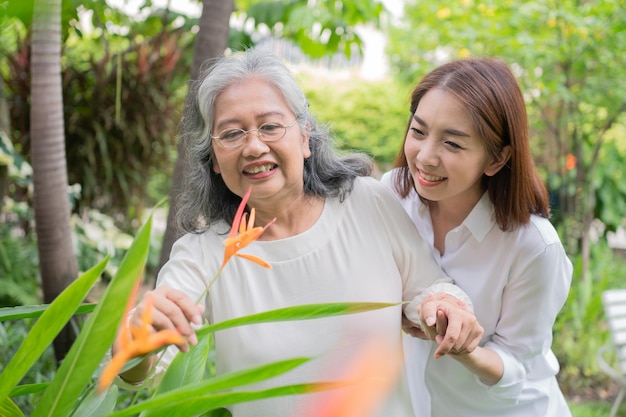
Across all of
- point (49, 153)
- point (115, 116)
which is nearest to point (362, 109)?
point (115, 116)

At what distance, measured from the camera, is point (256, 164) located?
1.30 meters

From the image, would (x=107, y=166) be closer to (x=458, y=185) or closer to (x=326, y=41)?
(x=326, y=41)

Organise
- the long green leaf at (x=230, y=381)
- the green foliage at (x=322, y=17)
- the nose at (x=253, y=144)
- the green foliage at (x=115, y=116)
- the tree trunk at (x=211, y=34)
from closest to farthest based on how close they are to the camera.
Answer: the long green leaf at (x=230, y=381)
the nose at (x=253, y=144)
the tree trunk at (x=211, y=34)
the green foliage at (x=322, y=17)
the green foliage at (x=115, y=116)

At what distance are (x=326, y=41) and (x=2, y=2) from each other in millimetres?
2047

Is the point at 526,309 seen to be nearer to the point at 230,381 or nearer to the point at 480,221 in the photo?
the point at 480,221

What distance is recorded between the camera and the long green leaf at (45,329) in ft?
2.64

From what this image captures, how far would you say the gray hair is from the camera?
4.46ft

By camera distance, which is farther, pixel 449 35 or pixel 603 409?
pixel 449 35

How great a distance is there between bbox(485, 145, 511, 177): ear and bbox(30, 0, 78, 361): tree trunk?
122 centimetres

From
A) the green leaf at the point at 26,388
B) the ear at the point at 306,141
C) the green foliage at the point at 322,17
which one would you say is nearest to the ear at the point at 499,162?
the ear at the point at 306,141

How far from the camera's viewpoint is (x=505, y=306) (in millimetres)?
1505

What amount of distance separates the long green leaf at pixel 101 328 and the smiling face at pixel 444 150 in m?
0.79

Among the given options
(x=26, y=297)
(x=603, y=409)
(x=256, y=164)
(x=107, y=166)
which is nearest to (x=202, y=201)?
(x=256, y=164)

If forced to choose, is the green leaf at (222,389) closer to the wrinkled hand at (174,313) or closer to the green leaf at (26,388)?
the wrinkled hand at (174,313)
